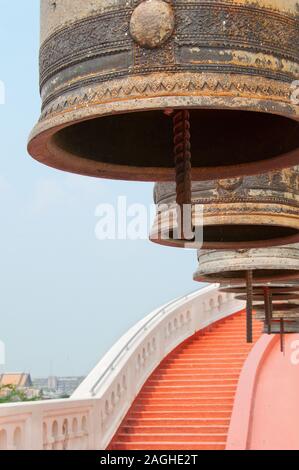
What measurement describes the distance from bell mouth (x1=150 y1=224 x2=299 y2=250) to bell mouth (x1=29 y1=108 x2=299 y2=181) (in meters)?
0.52

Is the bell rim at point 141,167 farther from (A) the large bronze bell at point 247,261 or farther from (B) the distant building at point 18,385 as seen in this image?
(B) the distant building at point 18,385

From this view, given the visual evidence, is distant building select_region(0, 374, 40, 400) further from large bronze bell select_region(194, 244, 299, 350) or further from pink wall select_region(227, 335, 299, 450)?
large bronze bell select_region(194, 244, 299, 350)

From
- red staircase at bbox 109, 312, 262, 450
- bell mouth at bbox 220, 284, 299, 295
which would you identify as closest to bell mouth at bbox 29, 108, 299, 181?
bell mouth at bbox 220, 284, 299, 295

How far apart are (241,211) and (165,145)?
78cm

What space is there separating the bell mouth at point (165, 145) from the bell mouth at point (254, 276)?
1.68 m

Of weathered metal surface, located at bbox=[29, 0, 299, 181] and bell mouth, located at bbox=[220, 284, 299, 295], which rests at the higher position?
weathered metal surface, located at bbox=[29, 0, 299, 181]

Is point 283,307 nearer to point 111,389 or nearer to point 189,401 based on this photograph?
point 111,389

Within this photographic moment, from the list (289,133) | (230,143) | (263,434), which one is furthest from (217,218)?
(263,434)

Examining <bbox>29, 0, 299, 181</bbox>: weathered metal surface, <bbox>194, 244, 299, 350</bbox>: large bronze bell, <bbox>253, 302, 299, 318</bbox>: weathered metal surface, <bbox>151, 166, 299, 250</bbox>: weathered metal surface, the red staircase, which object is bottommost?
the red staircase

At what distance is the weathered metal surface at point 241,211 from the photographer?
3.26 metres

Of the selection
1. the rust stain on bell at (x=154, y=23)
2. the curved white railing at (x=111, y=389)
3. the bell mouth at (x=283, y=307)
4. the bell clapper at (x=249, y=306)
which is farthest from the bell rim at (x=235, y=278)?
the curved white railing at (x=111, y=389)

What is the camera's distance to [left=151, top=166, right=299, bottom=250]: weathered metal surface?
3.26 metres
